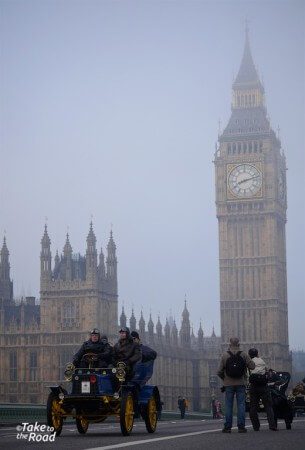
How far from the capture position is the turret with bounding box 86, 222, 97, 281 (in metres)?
99.0

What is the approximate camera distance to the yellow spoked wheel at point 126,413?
70.1 ft

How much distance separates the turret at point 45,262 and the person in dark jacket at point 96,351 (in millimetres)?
77852

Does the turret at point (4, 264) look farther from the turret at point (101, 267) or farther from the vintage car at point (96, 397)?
the vintage car at point (96, 397)

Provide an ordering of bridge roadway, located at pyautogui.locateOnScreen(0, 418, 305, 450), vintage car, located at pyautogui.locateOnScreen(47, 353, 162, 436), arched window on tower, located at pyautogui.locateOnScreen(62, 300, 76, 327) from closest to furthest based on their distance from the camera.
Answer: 1. bridge roadway, located at pyautogui.locateOnScreen(0, 418, 305, 450)
2. vintage car, located at pyautogui.locateOnScreen(47, 353, 162, 436)
3. arched window on tower, located at pyautogui.locateOnScreen(62, 300, 76, 327)

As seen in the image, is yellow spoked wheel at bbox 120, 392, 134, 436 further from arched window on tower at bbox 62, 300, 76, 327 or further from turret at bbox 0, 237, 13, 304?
turret at bbox 0, 237, 13, 304

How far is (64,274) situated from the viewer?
3957 inches

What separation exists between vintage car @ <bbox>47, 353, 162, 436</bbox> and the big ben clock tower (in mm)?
97878

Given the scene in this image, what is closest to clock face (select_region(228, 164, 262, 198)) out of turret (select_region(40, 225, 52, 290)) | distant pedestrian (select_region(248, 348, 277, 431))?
turret (select_region(40, 225, 52, 290))

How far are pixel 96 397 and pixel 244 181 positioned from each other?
101 metres


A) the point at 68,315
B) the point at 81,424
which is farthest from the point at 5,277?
the point at 81,424

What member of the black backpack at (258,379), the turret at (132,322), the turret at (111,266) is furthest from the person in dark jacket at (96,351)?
the turret at (132,322)

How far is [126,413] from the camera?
70.8 feet

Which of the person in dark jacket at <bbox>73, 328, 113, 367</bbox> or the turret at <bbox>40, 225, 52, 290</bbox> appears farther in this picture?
the turret at <bbox>40, 225, 52, 290</bbox>

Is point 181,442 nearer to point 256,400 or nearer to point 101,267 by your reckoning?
point 256,400
